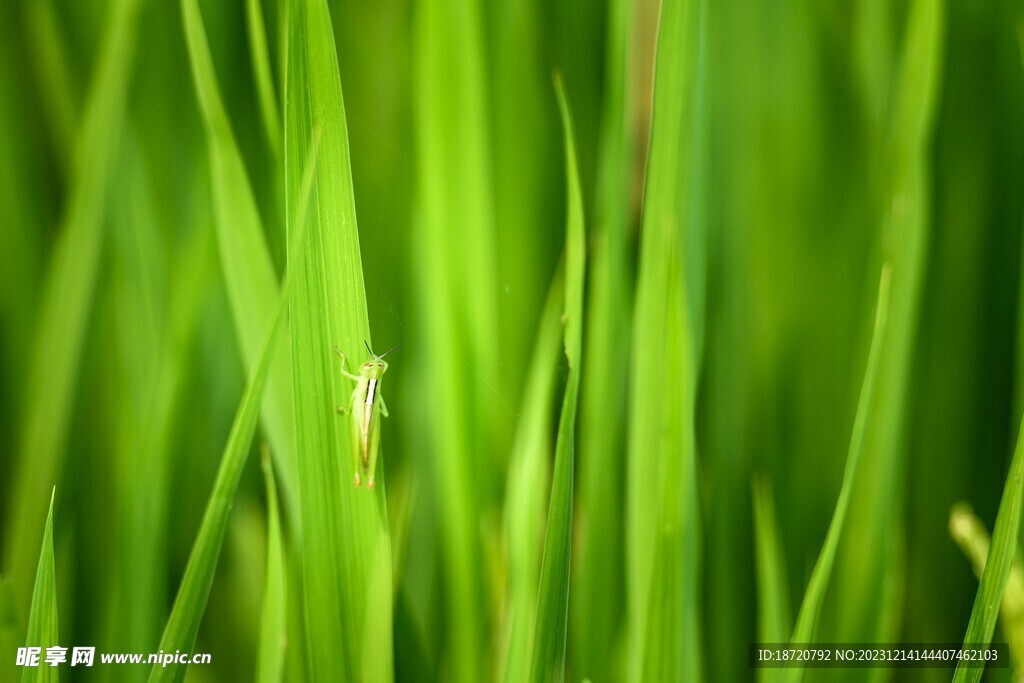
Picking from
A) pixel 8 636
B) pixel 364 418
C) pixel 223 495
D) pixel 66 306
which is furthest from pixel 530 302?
pixel 8 636

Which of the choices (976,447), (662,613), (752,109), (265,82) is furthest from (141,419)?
(976,447)

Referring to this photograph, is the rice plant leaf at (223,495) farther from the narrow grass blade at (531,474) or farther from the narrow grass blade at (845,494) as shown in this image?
the narrow grass blade at (845,494)

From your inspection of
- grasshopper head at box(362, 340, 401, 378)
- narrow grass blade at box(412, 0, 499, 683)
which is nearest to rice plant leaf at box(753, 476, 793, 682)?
narrow grass blade at box(412, 0, 499, 683)

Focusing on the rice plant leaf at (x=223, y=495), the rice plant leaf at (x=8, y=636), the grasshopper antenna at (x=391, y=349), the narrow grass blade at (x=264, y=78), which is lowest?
the rice plant leaf at (x=8, y=636)

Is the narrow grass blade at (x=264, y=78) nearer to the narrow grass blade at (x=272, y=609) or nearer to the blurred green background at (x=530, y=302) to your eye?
the blurred green background at (x=530, y=302)

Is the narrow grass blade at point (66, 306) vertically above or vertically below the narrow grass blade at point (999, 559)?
above

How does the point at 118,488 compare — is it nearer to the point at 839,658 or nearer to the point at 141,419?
the point at 141,419

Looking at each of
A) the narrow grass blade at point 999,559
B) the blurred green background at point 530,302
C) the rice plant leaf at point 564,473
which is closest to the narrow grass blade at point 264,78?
the blurred green background at point 530,302
